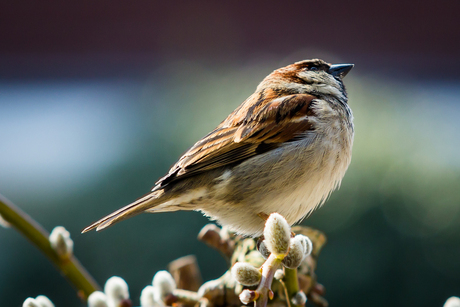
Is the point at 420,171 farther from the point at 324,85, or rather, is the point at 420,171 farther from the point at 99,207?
the point at 99,207

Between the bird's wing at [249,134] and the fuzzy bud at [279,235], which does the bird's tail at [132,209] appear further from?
the fuzzy bud at [279,235]

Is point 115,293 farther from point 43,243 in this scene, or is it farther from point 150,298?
point 43,243

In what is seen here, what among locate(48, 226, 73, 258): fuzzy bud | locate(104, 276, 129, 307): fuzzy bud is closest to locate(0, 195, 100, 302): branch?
locate(48, 226, 73, 258): fuzzy bud

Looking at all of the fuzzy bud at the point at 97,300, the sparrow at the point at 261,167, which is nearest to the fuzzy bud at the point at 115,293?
the fuzzy bud at the point at 97,300

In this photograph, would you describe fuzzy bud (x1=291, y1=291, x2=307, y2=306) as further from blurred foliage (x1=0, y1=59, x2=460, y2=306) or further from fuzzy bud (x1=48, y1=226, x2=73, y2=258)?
blurred foliage (x1=0, y1=59, x2=460, y2=306)

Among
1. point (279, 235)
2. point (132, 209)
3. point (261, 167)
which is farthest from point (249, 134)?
point (279, 235)

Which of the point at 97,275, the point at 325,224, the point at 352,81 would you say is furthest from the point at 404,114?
the point at 97,275
